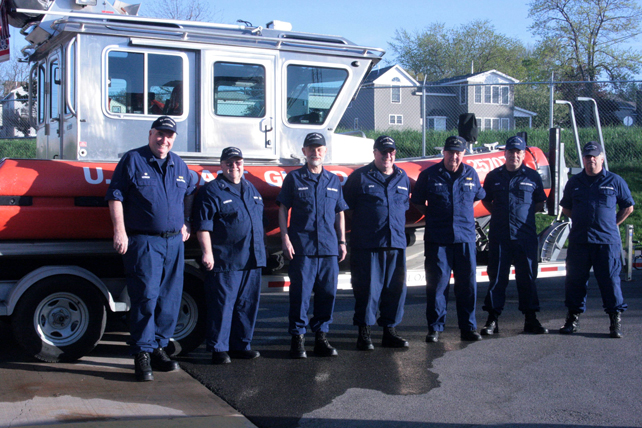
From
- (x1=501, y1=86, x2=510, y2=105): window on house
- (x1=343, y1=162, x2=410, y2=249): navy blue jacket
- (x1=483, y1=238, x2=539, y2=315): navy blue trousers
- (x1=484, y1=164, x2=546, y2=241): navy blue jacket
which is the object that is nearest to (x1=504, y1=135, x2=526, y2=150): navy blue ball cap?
(x1=484, y1=164, x2=546, y2=241): navy blue jacket

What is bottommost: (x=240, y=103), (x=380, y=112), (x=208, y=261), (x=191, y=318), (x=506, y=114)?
(x=191, y=318)

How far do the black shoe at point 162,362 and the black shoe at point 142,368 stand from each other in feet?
0.69

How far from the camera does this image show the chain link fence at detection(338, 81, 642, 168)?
16234mm

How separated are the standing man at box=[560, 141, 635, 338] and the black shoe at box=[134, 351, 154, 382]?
3.97m

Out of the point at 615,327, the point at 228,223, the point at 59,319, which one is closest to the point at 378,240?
the point at 228,223

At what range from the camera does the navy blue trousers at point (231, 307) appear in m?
5.34

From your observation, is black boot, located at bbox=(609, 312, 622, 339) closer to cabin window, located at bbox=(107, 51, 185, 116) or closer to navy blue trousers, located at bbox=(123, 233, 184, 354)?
navy blue trousers, located at bbox=(123, 233, 184, 354)

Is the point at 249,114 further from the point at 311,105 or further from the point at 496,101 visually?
the point at 496,101

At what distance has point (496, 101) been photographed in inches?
1368

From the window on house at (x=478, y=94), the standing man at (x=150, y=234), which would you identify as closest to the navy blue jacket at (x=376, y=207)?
the standing man at (x=150, y=234)

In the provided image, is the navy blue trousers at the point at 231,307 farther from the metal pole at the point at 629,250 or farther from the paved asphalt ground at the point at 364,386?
the metal pole at the point at 629,250

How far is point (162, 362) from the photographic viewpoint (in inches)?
203

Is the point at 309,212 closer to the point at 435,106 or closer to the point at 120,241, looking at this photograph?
the point at 120,241

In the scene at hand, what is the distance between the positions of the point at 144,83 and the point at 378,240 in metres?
2.58
